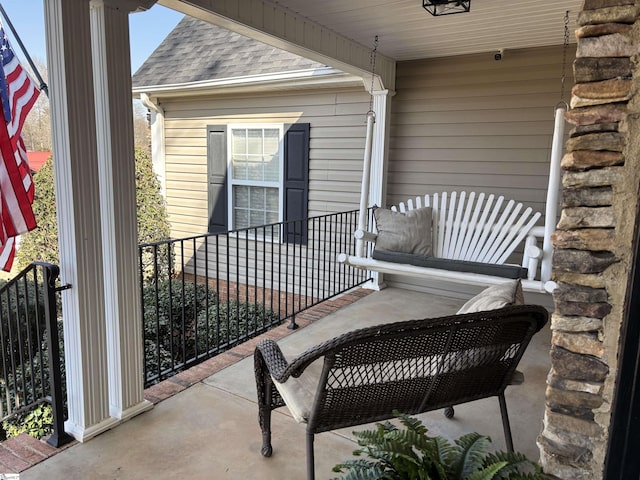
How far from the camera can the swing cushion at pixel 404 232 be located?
427 centimetres

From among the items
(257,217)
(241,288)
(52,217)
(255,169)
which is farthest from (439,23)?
(52,217)

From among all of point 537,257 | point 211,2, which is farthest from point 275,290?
point 211,2

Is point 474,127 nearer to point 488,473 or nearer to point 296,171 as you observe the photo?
point 296,171

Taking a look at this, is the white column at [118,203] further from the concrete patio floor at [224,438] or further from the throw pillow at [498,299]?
the throw pillow at [498,299]

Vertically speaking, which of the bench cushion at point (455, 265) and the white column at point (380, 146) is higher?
the white column at point (380, 146)

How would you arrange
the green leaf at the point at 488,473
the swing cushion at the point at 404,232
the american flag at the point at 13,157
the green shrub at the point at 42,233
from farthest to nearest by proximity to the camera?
the green shrub at the point at 42,233, the swing cushion at the point at 404,232, the american flag at the point at 13,157, the green leaf at the point at 488,473

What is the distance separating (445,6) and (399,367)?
261 centimetres

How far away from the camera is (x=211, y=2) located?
9.41 ft

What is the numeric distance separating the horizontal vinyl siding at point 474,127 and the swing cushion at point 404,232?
87cm

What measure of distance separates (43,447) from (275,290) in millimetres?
4229

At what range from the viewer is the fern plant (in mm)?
1433

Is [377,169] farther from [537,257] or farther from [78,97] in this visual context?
[78,97]

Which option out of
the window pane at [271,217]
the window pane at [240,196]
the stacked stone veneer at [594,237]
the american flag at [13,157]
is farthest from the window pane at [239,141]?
the stacked stone veneer at [594,237]

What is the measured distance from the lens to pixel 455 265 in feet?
12.3
